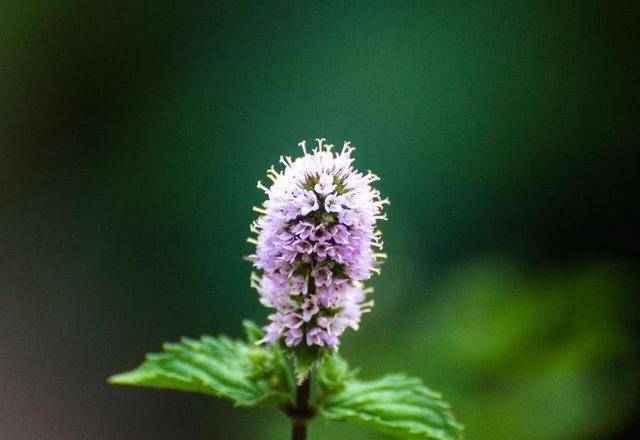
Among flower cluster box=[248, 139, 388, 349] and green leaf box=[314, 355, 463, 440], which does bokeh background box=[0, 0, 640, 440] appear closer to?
green leaf box=[314, 355, 463, 440]

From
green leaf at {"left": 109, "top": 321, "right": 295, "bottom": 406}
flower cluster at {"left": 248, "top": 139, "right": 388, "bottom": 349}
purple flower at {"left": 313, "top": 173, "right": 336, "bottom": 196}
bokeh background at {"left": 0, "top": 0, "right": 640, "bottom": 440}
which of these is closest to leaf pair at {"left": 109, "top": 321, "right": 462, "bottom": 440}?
green leaf at {"left": 109, "top": 321, "right": 295, "bottom": 406}

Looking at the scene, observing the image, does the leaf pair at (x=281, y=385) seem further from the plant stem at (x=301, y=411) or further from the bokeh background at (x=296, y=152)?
the bokeh background at (x=296, y=152)

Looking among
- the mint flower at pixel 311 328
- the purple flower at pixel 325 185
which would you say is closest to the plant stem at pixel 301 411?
the mint flower at pixel 311 328

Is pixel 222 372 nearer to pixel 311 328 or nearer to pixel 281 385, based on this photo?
pixel 281 385

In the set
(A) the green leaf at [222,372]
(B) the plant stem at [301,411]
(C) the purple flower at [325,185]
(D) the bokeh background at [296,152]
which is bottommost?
(B) the plant stem at [301,411]

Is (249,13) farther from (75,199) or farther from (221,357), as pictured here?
(221,357)

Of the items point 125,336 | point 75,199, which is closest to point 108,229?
point 75,199
